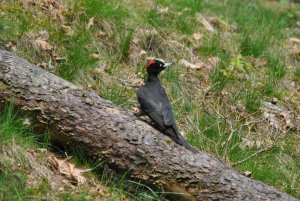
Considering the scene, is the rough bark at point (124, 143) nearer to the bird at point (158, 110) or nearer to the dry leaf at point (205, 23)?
the bird at point (158, 110)

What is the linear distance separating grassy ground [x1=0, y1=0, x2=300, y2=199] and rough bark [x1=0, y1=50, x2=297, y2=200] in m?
1.14

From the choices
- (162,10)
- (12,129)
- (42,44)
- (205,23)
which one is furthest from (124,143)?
(205,23)

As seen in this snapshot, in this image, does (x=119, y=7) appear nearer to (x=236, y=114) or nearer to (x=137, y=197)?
(x=236, y=114)

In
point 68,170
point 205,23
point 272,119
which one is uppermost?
point 68,170

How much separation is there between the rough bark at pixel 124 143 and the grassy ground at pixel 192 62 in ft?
3.75

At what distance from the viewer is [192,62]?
25.2 feet

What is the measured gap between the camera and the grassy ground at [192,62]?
6.27 meters

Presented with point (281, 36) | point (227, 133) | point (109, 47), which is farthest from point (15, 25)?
point (281, 36)

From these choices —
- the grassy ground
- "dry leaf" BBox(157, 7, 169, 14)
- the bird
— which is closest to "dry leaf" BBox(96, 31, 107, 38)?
the grassy ground

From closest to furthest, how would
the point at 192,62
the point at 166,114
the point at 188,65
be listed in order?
the point at 166,114, the point at 188,65, the point at 192,62

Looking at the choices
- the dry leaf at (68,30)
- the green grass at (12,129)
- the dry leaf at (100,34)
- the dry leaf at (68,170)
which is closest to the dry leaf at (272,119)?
the dry leaf at (100,34)

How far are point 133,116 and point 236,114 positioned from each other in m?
2.22

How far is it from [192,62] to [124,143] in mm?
3140

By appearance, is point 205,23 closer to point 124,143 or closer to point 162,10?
point 162,10
